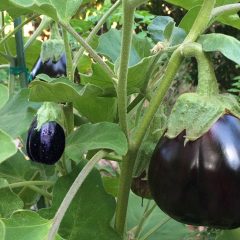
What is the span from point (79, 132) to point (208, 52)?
0.65 feet

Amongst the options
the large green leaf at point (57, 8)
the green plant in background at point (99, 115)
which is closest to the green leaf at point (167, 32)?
the green plant in background at point (99, 115)

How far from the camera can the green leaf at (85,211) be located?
64 centimetres

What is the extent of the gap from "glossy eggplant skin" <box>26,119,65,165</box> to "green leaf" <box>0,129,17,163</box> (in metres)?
0.15

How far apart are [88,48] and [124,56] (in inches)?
1.7

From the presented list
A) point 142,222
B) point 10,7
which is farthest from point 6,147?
point 142,222

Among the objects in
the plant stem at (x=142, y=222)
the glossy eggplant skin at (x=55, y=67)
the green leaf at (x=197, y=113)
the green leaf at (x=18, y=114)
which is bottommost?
the plant stem at (x=142, y=222)

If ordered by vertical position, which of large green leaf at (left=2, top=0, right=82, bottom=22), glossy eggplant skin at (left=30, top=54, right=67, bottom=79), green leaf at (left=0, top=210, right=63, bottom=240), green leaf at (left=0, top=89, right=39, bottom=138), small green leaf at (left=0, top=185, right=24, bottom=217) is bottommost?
small green leaf at (left=0, top=185, right=24, bottom=217)

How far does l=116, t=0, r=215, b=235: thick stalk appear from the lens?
52 cm

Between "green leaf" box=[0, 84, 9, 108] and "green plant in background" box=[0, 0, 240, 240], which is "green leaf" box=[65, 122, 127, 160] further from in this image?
"green leaf" box=[0, 84, 9, 108]

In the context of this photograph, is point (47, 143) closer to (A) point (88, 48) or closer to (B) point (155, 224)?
(A) point (88, 48)

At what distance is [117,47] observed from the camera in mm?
781

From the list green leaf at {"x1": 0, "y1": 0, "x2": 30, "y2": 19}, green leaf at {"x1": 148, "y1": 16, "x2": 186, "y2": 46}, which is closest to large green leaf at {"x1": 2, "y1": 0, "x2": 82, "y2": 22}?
green leaf at {"x1": 0, "y1": 0, "x2": 30, "y2": 19}

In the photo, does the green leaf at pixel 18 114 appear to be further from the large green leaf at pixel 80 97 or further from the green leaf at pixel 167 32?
the green leaf at pixel 167 32

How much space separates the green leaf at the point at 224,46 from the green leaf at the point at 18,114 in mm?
254
